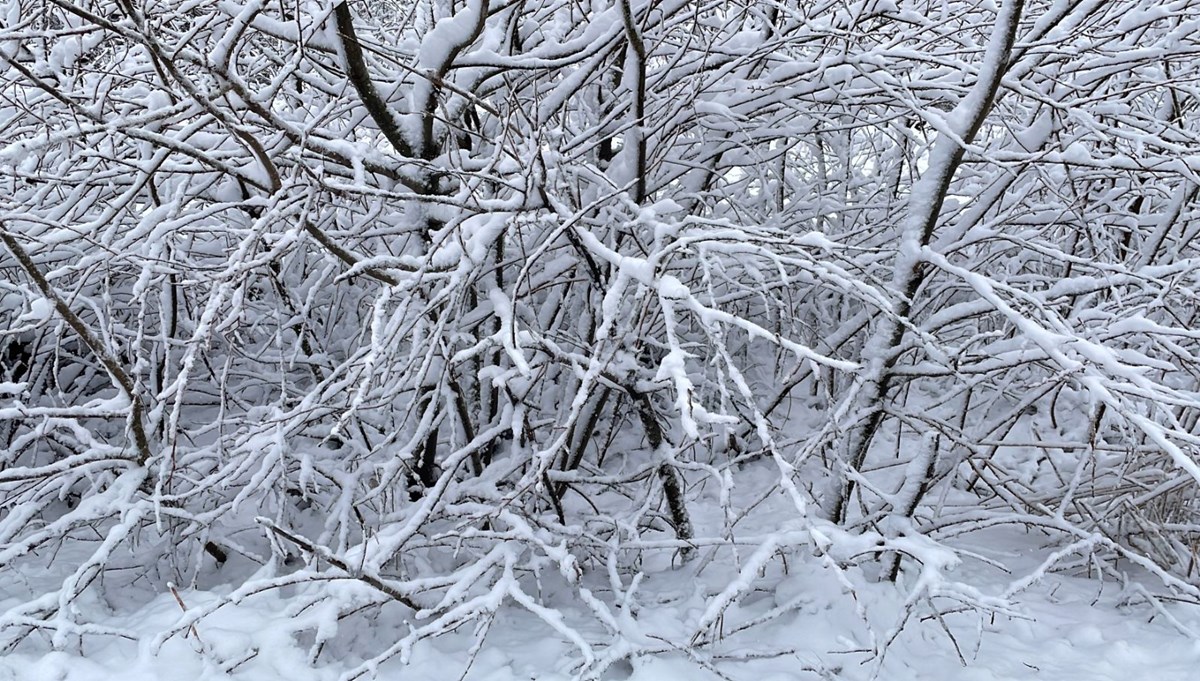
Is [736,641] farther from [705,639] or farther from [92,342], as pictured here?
[92,342]

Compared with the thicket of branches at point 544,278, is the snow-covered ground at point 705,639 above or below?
below

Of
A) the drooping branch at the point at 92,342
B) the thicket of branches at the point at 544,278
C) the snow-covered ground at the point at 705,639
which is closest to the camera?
the thicket of branches at the point at 544,278

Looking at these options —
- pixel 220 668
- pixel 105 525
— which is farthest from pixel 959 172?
pixel 105 525

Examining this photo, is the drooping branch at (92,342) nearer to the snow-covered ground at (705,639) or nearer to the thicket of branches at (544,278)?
the thicket of branches at (544,278)

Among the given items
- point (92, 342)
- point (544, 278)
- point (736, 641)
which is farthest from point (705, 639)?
point (92, 342)

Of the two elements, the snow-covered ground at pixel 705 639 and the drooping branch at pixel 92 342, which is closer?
the drooping branch at pixel 92 342

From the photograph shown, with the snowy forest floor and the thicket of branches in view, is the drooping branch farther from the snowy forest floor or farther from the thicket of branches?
the snowy forest floor

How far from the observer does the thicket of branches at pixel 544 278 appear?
1.96 m

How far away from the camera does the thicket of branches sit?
1.96 meters

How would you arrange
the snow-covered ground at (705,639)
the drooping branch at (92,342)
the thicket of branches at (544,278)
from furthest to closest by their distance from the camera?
the snow-covered ground at (705,639), the drooping branch at (92,342), the thicket of branches at (544,278)

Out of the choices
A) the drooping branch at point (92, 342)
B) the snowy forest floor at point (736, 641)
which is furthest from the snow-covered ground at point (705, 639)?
the drooping branch at point (92, 342)

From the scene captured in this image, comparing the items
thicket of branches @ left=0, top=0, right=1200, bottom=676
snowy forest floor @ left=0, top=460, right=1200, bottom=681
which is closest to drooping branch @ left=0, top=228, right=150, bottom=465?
thicket of branches @ left=0, top=0, right=1200, bottom=676

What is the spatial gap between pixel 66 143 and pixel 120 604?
1.75 meters

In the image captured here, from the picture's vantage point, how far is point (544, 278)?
3.00 meters
